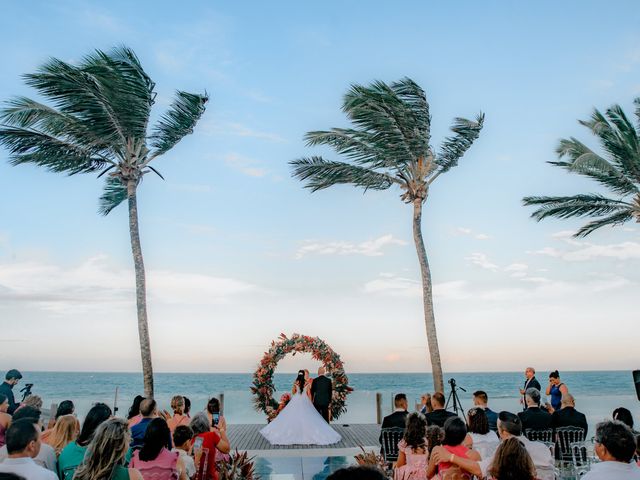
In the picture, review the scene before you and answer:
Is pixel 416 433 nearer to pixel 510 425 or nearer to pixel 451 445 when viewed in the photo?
pixel 451 445

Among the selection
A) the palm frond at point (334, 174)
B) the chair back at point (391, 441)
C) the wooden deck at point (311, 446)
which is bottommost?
the wooden deck at point (311, 446)

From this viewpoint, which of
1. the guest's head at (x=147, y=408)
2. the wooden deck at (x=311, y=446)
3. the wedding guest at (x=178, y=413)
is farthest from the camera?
the wooden deck at (x=311, y=446)

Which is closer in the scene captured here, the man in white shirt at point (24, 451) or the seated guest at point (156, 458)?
the man in white shirt at point (24, 451)

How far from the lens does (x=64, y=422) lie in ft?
16.5

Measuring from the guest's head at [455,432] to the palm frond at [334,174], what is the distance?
1243cm

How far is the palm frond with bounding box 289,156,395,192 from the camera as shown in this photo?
1672 centimetres

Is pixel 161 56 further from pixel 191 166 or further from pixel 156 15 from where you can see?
pixel 191 166

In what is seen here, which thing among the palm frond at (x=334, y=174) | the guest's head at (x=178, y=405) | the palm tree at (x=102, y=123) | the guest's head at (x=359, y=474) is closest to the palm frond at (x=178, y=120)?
the palm tree at (x=102, y=123)

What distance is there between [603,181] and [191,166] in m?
14.8

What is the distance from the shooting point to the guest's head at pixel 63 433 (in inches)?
193

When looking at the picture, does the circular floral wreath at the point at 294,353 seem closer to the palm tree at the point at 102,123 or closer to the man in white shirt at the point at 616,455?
the palm tree at the point at 102,123

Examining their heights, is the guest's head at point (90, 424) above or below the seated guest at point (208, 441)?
above

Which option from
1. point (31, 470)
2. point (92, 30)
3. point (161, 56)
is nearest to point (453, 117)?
point (161, 56)

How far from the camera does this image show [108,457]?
355 cm
